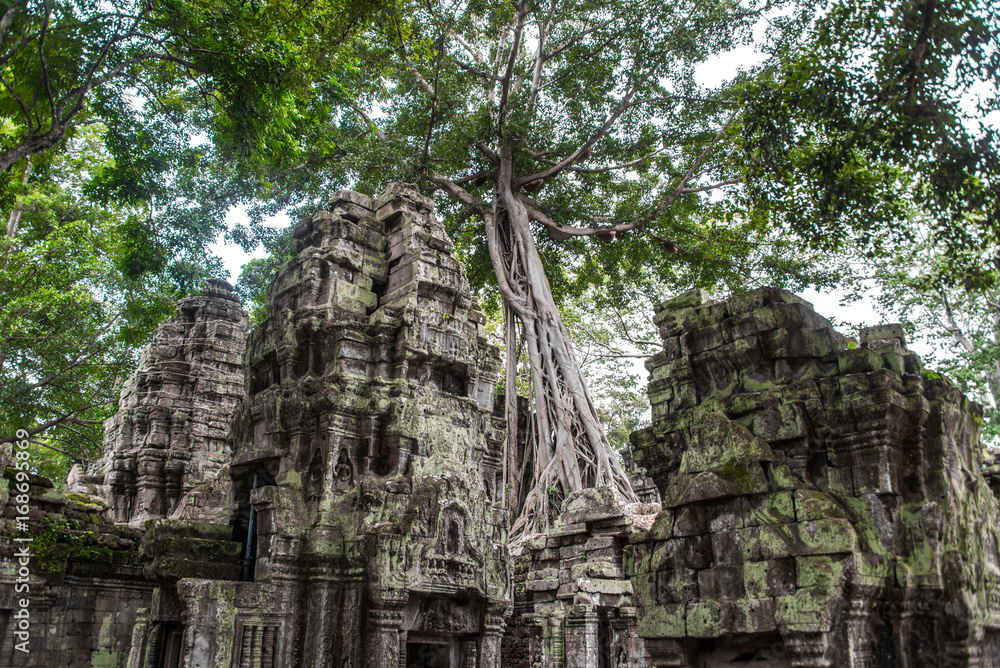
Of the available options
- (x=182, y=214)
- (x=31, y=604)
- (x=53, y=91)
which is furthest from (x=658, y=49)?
(x=31, y=604)

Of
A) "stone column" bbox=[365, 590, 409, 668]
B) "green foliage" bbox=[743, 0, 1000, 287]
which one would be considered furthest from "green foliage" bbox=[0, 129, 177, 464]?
"green foliage" bbox=[743, 0, 1000, 287]

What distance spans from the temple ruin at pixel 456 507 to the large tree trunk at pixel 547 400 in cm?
305

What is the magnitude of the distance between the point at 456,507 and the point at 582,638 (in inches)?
87.1

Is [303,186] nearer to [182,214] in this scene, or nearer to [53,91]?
[182,214]

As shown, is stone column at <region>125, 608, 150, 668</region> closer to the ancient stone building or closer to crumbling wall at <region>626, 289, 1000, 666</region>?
the ancient stone building

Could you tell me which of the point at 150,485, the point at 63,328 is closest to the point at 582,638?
the point at 150,485

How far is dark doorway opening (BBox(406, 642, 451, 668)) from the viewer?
7.18 metres

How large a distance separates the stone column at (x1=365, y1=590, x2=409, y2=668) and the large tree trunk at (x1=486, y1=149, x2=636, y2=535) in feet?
17.9

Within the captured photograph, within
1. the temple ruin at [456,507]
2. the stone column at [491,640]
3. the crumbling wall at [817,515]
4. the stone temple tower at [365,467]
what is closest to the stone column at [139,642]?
the temple ruin at [456,507]

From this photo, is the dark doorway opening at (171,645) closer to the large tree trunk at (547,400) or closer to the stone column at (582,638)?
the stone column at (582,638)

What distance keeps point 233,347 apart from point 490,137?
7.62 m

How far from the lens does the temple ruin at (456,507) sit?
3.66 metres

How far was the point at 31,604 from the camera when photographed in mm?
7918

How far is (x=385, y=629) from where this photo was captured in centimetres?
663
